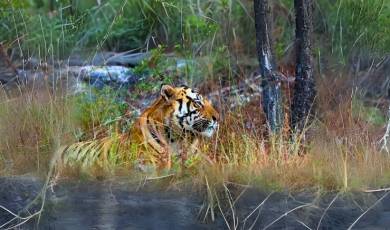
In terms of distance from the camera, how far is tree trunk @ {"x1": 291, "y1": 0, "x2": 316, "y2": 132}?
6.84 metres

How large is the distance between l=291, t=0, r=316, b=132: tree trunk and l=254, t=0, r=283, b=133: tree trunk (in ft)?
0.47

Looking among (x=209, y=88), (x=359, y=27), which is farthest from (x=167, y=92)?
(x=359, y=27)

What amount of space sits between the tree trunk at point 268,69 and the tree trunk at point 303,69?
14cm

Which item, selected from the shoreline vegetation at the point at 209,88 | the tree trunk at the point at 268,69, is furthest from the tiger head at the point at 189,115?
the tree trunk at the point at 268,69

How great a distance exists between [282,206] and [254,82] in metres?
2.73

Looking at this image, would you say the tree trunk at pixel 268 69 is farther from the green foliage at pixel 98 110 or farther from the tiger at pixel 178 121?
the green foliage at pixel 98 110

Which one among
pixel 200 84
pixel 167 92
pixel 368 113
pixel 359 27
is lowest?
pixel 368 113

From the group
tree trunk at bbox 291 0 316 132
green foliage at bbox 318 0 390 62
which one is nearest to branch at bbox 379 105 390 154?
tree trunk at bbox 291 0 316 132

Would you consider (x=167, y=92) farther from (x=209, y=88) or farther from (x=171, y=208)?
(x=209, y=88)

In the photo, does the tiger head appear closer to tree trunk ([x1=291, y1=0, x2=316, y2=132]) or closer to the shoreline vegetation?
the shoreline vegetation

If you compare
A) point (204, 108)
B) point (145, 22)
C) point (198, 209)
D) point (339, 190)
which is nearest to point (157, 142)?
point (204, 108)

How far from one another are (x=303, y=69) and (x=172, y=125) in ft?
3.60

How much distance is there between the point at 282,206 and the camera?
5.93m

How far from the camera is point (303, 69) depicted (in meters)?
6.93
